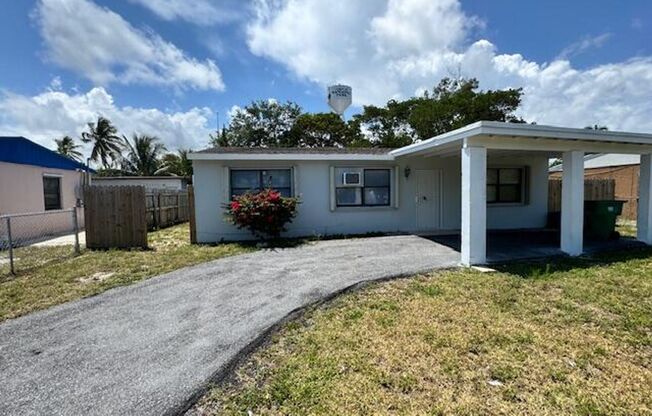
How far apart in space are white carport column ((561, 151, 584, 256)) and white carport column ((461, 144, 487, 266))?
2.39 meters

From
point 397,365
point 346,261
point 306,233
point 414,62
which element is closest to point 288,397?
point 397,365

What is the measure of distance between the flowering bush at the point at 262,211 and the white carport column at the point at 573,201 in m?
6.57

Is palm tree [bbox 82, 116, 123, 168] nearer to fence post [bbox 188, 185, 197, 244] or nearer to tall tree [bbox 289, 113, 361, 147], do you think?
tall tree [bbox 289, 113, 361, 147]

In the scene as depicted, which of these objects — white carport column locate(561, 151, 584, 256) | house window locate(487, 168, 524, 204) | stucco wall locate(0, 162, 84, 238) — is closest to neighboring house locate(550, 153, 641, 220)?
house window locate(487, 168, 524, 204)

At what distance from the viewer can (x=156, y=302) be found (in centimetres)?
476

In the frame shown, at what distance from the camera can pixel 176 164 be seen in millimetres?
34094

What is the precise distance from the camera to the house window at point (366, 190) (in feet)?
34.4

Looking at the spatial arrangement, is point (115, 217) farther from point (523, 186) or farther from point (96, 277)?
point (523, 186)

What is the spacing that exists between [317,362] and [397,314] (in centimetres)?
147

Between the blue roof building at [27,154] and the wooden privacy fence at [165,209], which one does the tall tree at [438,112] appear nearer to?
the wooden privacy fence at [165,209]

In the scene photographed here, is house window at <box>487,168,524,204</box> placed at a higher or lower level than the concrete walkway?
higher

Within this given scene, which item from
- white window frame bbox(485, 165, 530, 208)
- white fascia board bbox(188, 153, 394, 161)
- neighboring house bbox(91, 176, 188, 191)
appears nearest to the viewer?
white fascia board bbox(188, 153, 394, 161)

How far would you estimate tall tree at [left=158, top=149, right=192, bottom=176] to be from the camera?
32.3m

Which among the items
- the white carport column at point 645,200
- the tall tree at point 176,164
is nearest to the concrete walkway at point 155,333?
the white carport column at point 645,200
